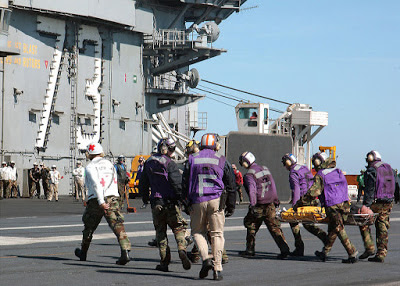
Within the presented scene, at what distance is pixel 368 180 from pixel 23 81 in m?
34.0

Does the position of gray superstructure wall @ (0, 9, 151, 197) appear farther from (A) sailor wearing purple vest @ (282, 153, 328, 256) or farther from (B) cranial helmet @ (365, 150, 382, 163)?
(B) cranial helmet @ (365, 150, 382, 163)

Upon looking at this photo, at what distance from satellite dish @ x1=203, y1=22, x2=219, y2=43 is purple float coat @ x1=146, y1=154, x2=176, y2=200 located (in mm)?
46769

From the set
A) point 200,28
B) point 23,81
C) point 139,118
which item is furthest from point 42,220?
point 200,28

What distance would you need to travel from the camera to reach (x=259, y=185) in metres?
14.8

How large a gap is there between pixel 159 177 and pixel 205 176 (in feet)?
4.31

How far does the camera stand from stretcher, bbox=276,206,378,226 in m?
14.3

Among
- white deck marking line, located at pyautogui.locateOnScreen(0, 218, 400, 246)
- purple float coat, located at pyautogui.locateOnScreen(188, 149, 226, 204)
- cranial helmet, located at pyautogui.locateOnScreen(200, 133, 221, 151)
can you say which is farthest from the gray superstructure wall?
purple float coat, located at pyautogui.locateOnScreen(188, 149, 226, 204)

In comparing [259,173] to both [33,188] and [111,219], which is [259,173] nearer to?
[111,219]

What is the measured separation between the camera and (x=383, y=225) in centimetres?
1472

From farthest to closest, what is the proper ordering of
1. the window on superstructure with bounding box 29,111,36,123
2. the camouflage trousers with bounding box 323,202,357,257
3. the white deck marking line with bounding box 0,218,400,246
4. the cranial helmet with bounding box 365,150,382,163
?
the window on superstructure with bounding box 29,111,36,123
the white deck marking line with bounding box 0,218,400,246
the cranial helmet with bounding box 365,150,382,163
the camouflage trousers with bounding box 323,202,357,257

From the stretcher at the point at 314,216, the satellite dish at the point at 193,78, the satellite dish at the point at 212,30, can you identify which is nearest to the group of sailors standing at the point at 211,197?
the stretcher at the point at 314,216

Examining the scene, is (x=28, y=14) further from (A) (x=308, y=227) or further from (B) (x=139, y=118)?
(A) (x=308, y=227)

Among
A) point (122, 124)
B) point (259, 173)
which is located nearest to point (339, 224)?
point (259, 173)

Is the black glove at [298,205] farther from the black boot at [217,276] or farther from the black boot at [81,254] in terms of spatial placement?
the black boot at [81,254]
